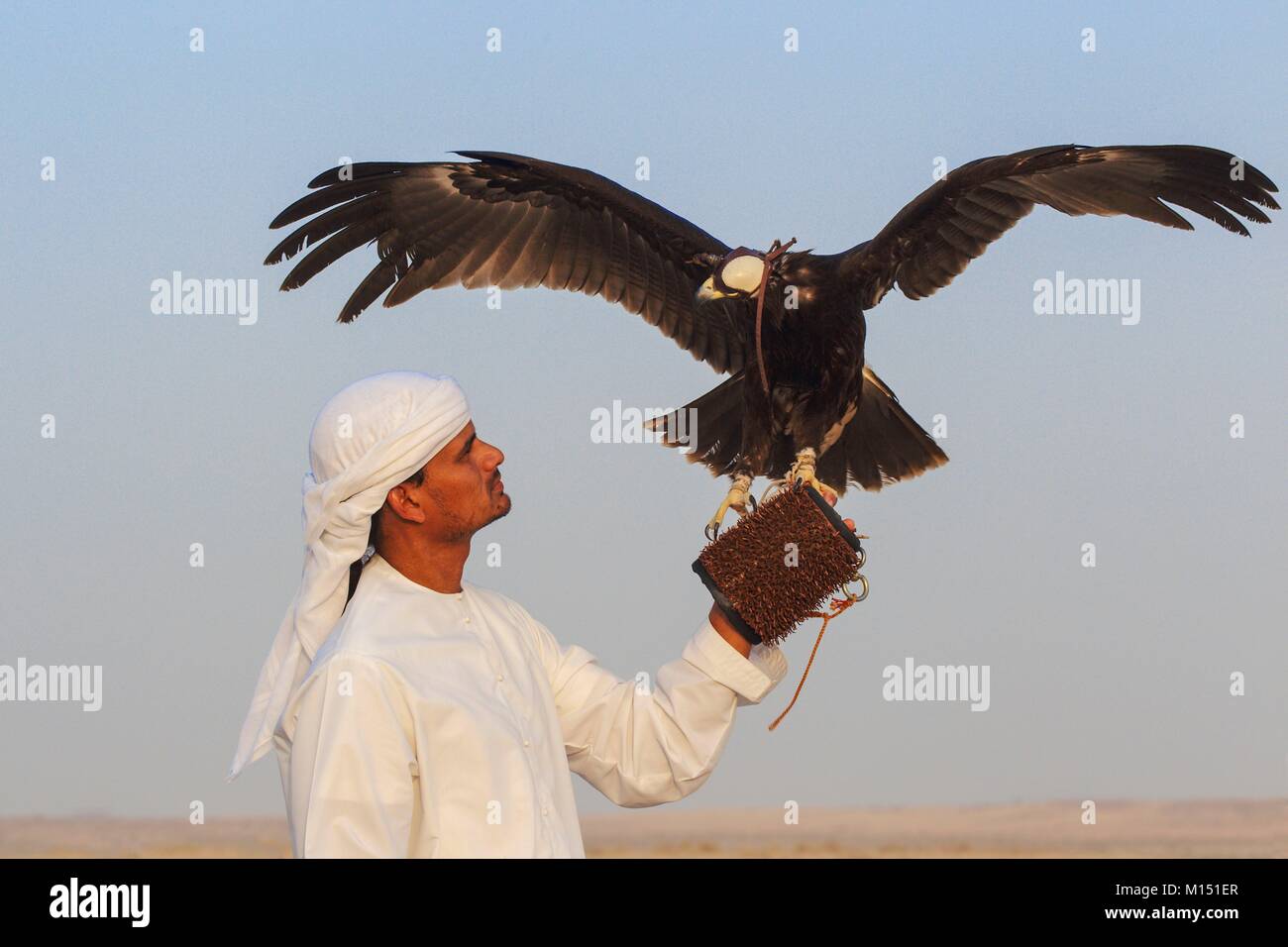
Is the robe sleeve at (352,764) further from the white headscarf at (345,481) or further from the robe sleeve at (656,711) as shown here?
the robe sleeve at (656,711)

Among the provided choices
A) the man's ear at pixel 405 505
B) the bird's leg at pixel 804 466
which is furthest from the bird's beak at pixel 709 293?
the man's ear at pixel 405 505

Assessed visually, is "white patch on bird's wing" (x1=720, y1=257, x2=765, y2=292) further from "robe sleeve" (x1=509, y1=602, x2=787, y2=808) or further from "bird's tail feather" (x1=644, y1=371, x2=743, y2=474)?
"robe sleeve" (x1=509, y1=602, x2=787, y2=808)

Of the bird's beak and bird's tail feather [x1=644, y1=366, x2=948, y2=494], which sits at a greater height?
the bird's beak

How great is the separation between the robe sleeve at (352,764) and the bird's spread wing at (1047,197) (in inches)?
76.1

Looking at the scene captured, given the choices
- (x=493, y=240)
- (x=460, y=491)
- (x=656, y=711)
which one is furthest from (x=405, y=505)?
(x=493, y=240)

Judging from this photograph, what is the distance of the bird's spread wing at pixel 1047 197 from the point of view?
3.58 meters

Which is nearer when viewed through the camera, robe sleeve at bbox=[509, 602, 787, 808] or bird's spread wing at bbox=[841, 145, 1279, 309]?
robe sleeve at bbox=[509, 602, 787, 808]

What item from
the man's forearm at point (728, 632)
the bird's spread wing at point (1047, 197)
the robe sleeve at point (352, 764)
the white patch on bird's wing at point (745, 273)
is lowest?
the robe sleeve at point (352, 764)

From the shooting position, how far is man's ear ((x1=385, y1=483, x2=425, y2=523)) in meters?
2.31

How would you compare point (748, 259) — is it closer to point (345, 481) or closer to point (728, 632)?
point (728, 632)

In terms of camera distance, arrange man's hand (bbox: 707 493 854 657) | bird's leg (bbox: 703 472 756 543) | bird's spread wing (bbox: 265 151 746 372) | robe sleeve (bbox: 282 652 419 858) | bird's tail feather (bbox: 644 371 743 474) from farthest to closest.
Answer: bird's spread wing (bbox: 265 151 746 372)
bird's tail feather (bbox: 644 371 743 474)
bird's leg (bbox: 703 472 756 543)
man's hand (bbox: 707 493 854 657)
robe sleeve (bbox: 282 652 419 858)

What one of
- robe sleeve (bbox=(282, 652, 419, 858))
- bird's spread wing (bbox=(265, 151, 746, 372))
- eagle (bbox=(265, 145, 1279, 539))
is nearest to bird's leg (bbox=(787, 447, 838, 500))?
eagle (bbox=(265, 145, 1279, 539))

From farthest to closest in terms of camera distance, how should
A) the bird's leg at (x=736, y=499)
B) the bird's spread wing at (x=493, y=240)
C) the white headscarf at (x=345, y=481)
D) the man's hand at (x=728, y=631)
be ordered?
the bird's spread wing at (x=493, y=240) → the bird's leg at (x=736, y=499) → the man's hand at (x=728, y=631) → the white headscarf at (x=345, y=481)

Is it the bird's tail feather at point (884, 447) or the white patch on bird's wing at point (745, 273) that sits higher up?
the white patch on bird's wing at point (745, 273)
